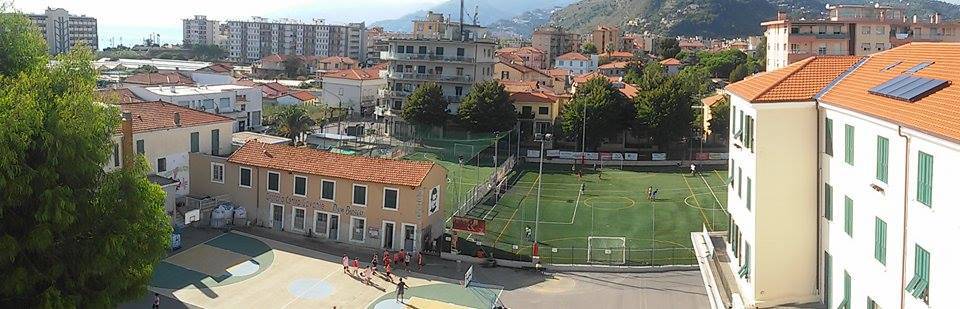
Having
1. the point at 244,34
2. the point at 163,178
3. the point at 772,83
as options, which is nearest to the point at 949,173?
the point at 772,83

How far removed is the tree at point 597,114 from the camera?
6215 cm

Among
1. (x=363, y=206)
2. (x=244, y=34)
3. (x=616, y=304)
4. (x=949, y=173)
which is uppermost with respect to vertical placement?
(x=244, y=34)

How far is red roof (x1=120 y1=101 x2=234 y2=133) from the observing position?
36.9 meters

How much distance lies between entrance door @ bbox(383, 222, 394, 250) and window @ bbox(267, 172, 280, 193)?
5541 millimetres

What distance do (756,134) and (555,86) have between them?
254ft

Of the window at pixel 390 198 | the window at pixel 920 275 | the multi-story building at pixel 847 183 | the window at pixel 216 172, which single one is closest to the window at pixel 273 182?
the window at pixel 216 172

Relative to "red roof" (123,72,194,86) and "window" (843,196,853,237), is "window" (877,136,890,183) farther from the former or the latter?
"red roof" (123,72,194,86)

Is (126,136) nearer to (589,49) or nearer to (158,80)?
(158,80)

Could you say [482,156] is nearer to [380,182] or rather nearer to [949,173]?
[380,182]

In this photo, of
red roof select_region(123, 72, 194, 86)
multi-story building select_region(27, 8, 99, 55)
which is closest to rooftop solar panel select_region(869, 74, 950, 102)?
red roof select_region(123, 72, 194, 86)

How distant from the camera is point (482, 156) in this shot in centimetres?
5981

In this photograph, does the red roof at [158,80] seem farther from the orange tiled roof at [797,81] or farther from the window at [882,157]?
the window at [882,157]

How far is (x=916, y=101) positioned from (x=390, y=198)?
2273 cm

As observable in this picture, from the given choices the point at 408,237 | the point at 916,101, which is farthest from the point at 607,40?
the point at 916,101
